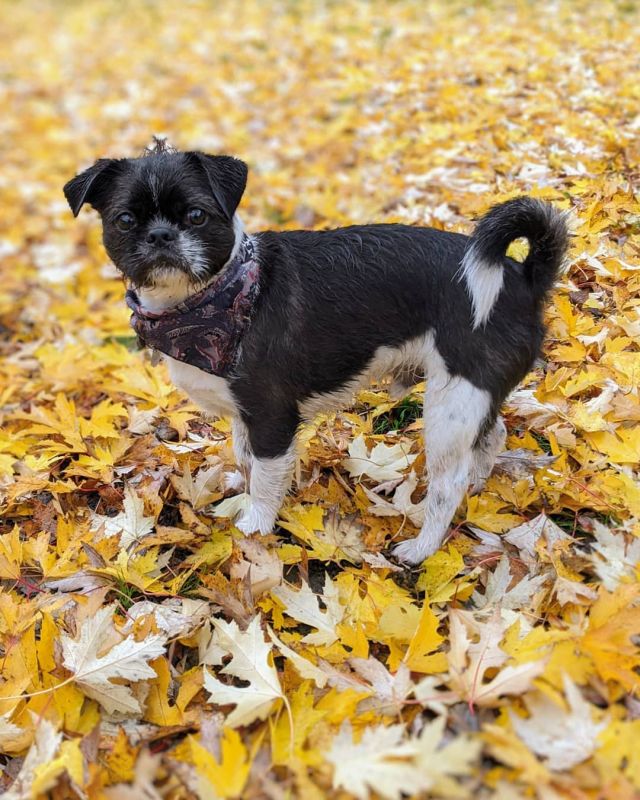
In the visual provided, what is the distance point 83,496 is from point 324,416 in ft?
4.73

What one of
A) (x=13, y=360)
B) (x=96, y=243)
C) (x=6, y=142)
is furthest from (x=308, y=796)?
(x=6, y=142)

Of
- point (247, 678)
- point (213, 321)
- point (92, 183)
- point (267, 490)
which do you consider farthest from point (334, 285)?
point (247, 678)

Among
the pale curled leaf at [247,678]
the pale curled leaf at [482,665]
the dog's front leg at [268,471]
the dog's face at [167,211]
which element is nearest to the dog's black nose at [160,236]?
the dog's face at [167,211]

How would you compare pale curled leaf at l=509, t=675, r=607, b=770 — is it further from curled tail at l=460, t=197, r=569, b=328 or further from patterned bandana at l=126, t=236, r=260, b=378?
patterned bandana at l=126, t=236, r=260, b=378

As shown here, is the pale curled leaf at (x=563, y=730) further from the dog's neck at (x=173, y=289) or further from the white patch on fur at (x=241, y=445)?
the dog's neck at (x=173, y=289)

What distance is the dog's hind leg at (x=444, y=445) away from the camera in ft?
9.51

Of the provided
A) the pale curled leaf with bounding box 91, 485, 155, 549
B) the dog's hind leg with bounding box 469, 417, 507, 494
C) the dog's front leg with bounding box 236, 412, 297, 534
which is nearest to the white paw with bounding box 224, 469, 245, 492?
the dog's front leg with bounding box 236, 412, 297, 534

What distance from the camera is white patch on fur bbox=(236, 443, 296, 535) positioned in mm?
3278

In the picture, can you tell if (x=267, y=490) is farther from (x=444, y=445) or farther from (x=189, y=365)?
(x=444, y=445)

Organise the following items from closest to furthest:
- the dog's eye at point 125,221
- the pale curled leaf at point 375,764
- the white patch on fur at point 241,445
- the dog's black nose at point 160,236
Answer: the pale curled leaf at point 375,764, the dog's black nose at point 160,236, the dog's eye at point 125,221, the white patch on fur at point 241,445

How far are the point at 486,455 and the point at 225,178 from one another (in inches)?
71.5

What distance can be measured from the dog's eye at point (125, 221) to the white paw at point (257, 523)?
145 centimetres

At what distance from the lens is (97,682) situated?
2609 millimetres

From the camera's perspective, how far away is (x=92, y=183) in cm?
302
